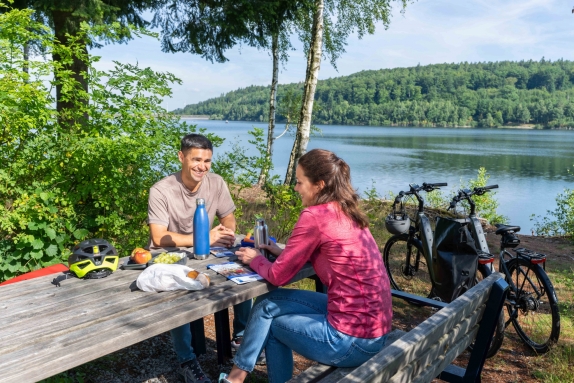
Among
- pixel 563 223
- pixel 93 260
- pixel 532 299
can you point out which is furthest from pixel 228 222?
pixel 563 223

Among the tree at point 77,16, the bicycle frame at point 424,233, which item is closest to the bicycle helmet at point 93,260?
the tree at point 77,16

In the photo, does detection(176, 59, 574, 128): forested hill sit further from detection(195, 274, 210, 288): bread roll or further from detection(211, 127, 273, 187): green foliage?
detection(195, 274, 210, 288): bread roll

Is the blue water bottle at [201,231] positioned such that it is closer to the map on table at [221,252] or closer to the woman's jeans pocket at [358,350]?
the map on table at [221,252]

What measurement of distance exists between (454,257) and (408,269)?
148 centimetres

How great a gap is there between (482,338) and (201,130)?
134 inches

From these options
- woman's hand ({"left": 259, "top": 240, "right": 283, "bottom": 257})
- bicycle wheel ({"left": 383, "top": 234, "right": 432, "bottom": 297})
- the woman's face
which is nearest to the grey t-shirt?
woman's hand ({"left": 259, "top": 240, "right": 283, "bottom": 257})

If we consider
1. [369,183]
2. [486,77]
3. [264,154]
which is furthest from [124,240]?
[486,77]

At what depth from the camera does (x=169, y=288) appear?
2.23 meters

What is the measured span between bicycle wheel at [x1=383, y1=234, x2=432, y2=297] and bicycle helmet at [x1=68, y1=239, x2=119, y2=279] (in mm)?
3078

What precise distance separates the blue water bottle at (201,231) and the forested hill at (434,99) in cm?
7214

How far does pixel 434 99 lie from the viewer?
291 ft

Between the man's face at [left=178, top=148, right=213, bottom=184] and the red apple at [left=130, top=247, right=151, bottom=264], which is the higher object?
the man's face at [left=178, top=148, right=213, bottom=184]

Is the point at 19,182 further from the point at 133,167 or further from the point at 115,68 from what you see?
the point at 115,68

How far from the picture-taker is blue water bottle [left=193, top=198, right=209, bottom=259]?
2.71m
